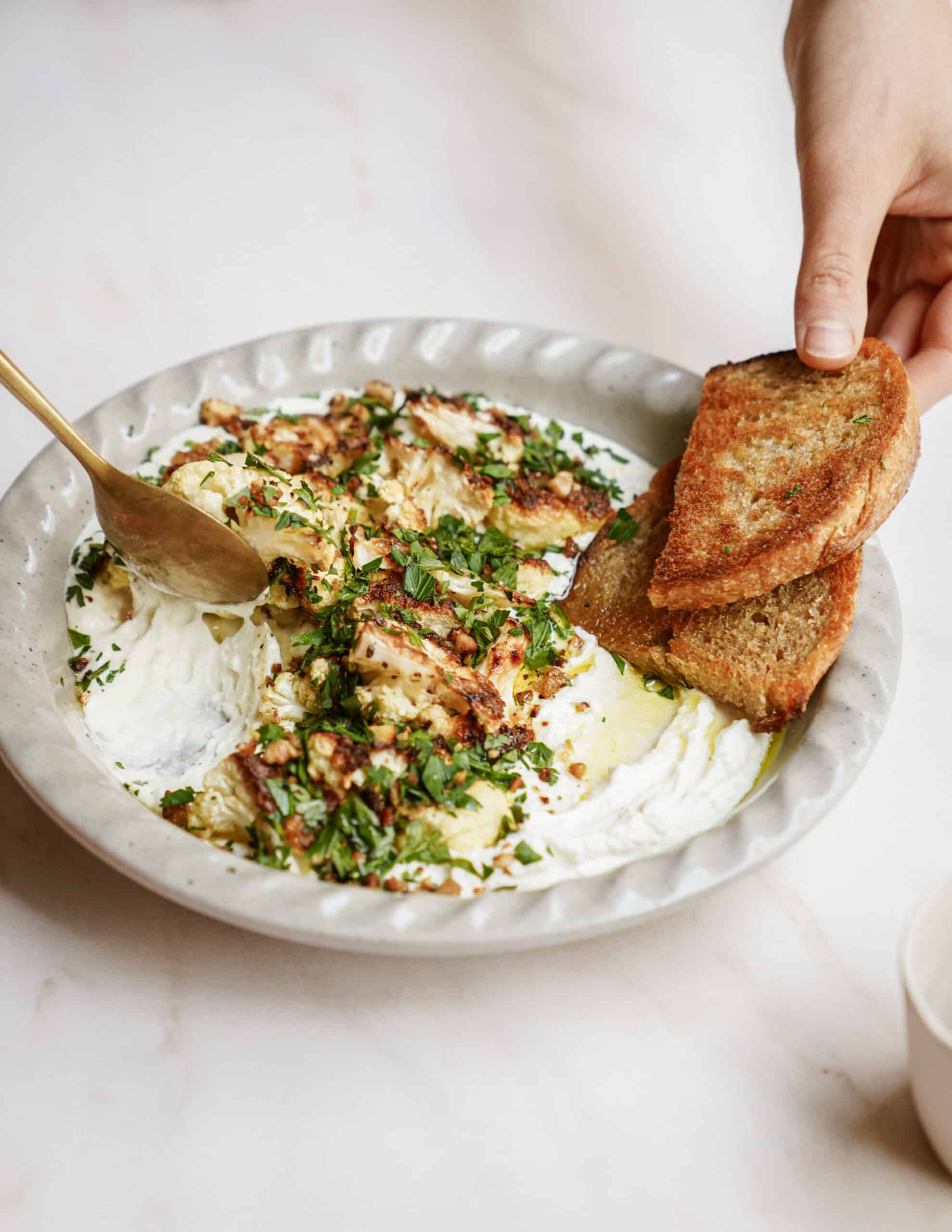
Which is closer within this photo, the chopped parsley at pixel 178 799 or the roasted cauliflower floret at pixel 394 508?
the chopped parsley at pixel 178 799

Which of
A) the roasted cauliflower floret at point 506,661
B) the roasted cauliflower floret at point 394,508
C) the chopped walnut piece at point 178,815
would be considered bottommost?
the roasted cauliflower floret at point 506,661

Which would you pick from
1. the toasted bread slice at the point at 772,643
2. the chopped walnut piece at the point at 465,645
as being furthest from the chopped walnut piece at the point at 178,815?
the toasted bread slice at the point at 772,643

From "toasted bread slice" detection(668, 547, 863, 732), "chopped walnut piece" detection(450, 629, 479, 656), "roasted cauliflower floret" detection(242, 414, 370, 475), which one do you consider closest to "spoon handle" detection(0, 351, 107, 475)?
"roasted cauliflower floret" detection(242, 414, 370, 475)

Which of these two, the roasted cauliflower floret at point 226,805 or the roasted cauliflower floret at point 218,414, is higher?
the roasted cauliflower floret at point 218,414

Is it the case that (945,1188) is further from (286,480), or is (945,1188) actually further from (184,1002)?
(286,480)

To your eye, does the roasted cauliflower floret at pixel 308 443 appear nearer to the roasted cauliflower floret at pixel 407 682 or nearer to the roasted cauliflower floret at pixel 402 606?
the roasted cauliflower floret at pixel 402 606

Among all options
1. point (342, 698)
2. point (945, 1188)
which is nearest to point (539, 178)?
point (342, 698)

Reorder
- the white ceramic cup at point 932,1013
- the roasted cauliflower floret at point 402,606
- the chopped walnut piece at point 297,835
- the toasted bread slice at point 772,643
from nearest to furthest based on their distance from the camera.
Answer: the white ceramic cup at point 932,1013 → the chopped walnut piece at point 297,835 → the roasted cauliflower floret at point 402,606 → the toasted bread slice at point 772,643
